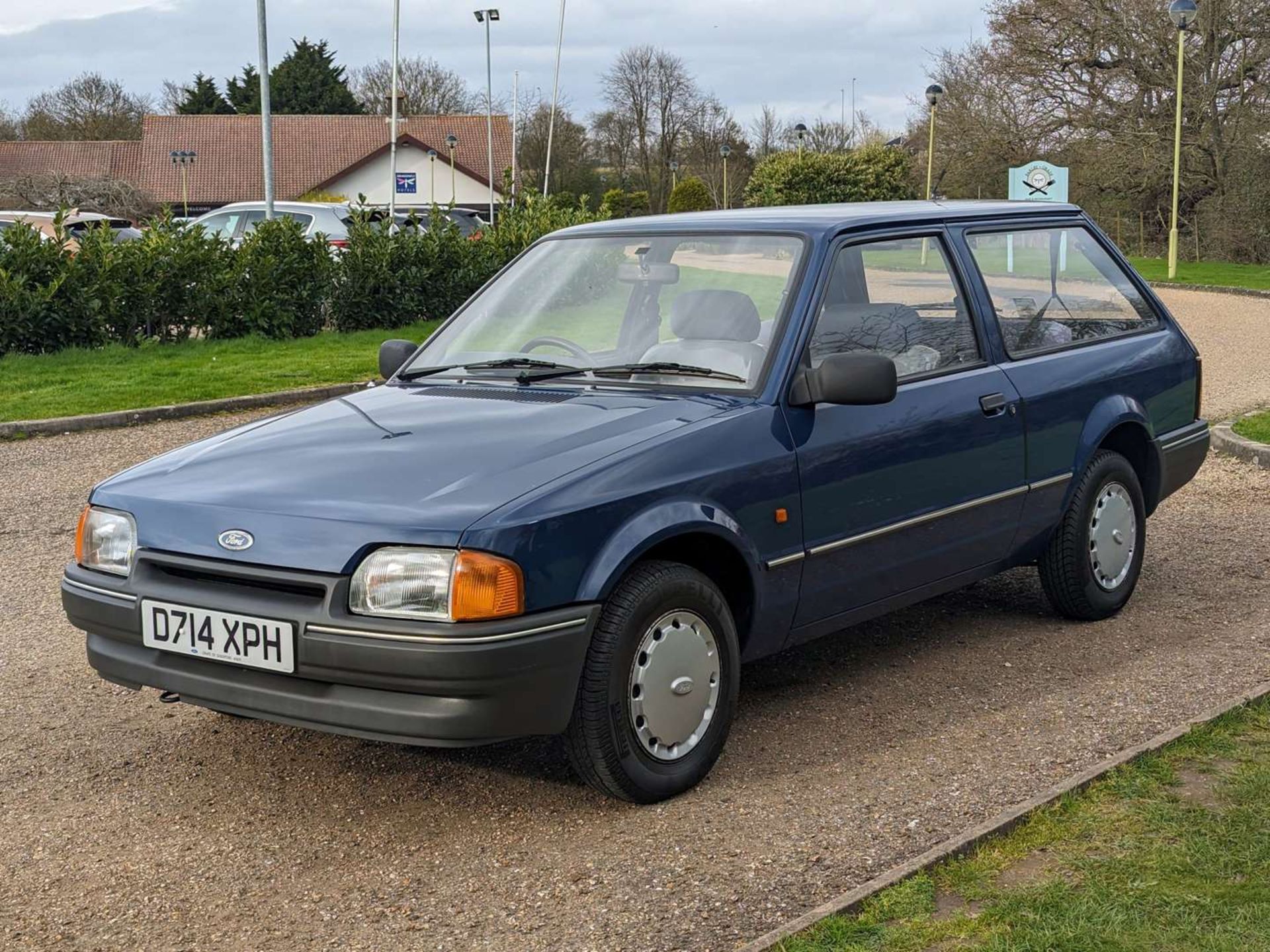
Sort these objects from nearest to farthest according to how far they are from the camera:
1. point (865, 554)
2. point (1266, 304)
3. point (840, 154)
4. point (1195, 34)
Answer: point (865, 554)
point (1266, 304)
point (1195, 34)
point (840, 154)

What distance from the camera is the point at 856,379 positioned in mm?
4762

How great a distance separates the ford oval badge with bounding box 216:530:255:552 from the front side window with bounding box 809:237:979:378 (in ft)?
6.40

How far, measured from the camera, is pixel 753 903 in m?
3.78

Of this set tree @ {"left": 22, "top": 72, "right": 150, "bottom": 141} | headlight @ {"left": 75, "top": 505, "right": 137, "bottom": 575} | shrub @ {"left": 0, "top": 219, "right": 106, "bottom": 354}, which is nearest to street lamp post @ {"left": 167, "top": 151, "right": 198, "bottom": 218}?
tree @ {"left": 22, "top": 72, "right": 150, "bottom": 141}

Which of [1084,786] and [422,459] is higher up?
[422,459]

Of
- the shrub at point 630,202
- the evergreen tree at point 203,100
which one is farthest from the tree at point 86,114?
the shrub at point 630,202

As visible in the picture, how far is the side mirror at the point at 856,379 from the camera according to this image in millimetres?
4762

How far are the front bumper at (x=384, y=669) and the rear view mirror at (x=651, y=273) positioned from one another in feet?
5.60

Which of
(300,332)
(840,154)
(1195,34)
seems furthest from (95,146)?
(300,332)

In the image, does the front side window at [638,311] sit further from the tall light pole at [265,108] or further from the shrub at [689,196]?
the shrub at [689,196]

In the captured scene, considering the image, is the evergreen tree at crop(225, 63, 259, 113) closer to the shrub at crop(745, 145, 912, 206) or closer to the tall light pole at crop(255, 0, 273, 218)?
the shrub at crop(745, 145, 912, 206)

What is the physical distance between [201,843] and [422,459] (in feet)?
4.04

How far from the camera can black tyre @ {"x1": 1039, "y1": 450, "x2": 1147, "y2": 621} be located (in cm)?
623

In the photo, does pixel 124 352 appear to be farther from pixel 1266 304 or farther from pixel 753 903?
pixel 1266 304
